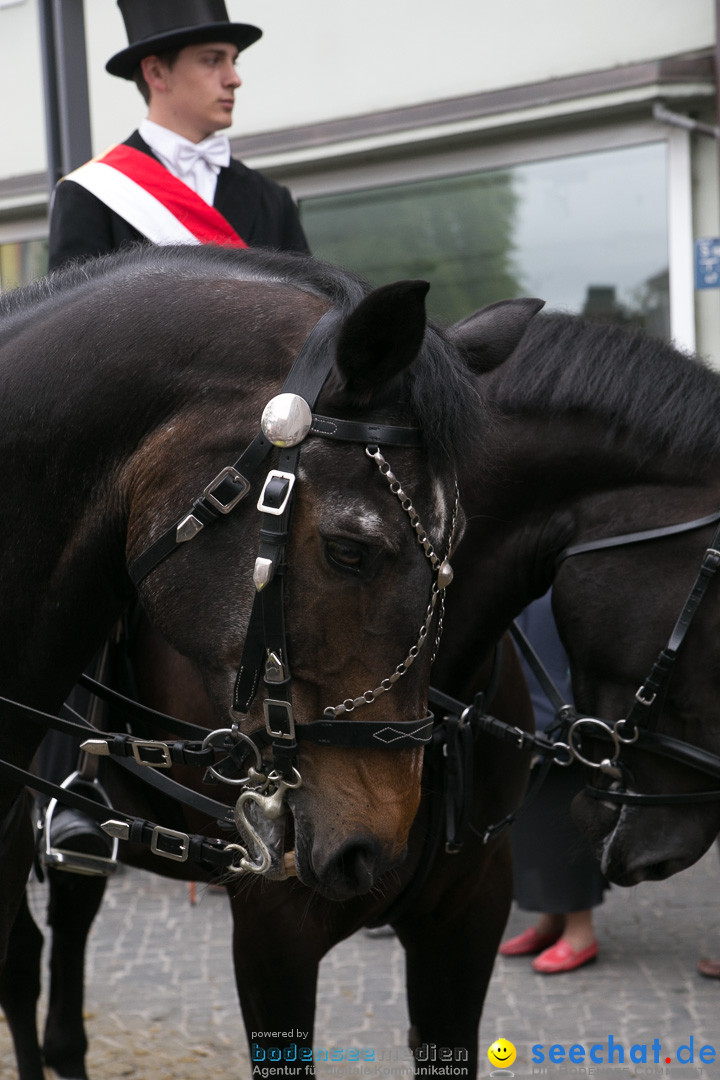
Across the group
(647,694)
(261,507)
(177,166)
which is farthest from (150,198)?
(647,694)

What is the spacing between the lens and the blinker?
176 centimetres

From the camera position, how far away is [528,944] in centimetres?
530

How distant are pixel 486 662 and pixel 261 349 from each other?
1.35m

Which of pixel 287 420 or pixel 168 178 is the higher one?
pixel 168 178

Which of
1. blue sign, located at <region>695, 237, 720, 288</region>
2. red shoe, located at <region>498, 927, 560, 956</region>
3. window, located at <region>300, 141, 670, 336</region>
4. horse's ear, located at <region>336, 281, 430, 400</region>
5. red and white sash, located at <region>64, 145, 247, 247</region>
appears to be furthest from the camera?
window, located at <region>300, 141, 670, 336</region>

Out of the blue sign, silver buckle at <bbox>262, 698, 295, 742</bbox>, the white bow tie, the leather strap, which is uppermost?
the white bow tie

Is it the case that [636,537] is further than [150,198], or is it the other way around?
[150,198]

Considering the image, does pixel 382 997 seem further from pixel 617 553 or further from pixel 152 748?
pixel 152 748

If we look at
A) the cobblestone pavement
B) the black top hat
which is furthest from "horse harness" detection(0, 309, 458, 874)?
the cobblestone pavement

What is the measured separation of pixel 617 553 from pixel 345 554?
1074 millimetres

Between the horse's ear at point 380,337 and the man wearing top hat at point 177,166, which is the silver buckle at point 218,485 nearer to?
the horse's ear at point 380,337

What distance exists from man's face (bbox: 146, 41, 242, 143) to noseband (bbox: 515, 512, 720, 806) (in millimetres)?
1733

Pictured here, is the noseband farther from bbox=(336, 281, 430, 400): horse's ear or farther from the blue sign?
the blue sign

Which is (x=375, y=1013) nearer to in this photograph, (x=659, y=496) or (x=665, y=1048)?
(x=665, y=1048)
